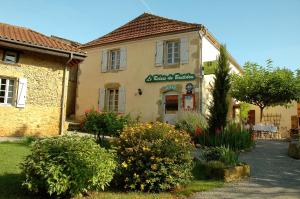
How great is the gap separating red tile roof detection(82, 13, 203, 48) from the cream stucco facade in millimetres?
285

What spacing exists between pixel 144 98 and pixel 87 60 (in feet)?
18.1

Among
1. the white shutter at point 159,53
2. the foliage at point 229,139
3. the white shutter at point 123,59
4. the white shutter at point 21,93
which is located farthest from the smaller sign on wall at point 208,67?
the white shutter at point 21,93

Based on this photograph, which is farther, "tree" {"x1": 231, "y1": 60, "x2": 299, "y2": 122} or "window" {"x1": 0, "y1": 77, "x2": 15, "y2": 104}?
"tree" {"x1": 231, "y1": 60, "x2": 299, "y2": 122}

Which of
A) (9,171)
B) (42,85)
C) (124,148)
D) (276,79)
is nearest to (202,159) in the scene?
(124,148)

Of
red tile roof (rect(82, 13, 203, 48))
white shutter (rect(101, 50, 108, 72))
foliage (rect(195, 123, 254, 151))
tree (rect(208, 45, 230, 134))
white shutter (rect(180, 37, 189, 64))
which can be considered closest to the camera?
foliage (rect(195, 123, 254, 151))

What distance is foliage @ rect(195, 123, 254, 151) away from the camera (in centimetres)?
1113

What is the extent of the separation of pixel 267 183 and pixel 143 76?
39.6 feet

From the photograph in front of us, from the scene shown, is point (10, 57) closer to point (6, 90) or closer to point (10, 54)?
point (10, 54)

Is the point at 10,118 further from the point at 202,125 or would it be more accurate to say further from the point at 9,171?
the point at 202,125

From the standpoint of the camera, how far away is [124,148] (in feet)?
20.0

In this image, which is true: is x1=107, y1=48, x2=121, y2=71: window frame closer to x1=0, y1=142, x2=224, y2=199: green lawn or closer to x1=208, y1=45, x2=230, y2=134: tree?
x1=208, y1=45, x2=230, y2=134: tree

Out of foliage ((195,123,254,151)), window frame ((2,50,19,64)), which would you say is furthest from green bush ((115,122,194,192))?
window frame ((2,50,19,64))

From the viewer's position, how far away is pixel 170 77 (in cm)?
1670

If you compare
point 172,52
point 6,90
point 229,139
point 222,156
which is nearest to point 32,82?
point 6,90
